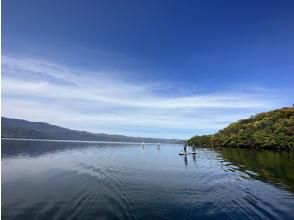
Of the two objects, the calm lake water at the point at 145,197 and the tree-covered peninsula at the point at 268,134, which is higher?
the tree-covered peninsula at the point at 268,134

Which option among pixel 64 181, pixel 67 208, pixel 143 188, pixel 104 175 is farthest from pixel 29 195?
pixel 104 175

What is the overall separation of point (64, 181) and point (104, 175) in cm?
721

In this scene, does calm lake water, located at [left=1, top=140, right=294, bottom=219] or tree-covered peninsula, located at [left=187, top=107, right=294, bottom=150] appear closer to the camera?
calm lake water, located at [left=1, top=140, right=294, bottom=219]

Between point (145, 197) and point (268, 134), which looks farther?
point (268, 134)

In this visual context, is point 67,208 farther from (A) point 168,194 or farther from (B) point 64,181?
(B) point 64,181

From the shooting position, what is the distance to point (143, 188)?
102 feet

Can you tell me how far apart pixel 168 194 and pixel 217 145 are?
143 meters

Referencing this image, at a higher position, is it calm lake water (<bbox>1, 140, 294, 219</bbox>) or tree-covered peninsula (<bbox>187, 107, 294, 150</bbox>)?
tree-covered peninsula (<bbox>187, 107, 294, 150</bbox>)

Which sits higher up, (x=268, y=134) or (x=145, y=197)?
(x=268, y=134)

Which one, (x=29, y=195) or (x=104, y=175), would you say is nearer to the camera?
(x=29, y=195)

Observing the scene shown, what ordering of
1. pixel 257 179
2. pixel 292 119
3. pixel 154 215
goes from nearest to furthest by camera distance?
pixel 154 215, pixel 257 179, pixel 292 119

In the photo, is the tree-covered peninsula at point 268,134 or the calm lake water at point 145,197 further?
the tree-covered peninsula at point 268,134

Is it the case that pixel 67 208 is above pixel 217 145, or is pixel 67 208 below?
below

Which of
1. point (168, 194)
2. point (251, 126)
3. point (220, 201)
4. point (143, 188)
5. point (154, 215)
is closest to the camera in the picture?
point (154, 215)
